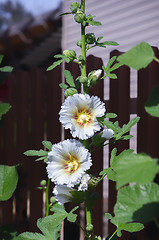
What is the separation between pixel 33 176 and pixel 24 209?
1.67ft

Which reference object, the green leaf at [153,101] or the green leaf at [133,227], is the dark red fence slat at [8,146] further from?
the green leaf at [153,101]

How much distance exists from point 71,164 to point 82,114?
159 mm

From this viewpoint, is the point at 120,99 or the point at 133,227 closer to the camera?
the point at 133,227

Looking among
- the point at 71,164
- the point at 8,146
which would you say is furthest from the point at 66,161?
the point at 8,146

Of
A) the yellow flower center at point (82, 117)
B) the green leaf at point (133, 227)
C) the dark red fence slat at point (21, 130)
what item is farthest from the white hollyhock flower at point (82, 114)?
the dark red fence slat at point (21, 130)

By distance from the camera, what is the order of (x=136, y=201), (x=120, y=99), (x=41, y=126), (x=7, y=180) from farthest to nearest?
(x=41, y=126), (x=120, y=99), (x=7, y=180), (x=136, y=201)

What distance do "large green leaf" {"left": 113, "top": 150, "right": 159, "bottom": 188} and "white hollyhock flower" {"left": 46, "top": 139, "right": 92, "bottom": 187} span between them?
46cm

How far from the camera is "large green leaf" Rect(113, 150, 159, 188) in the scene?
569mm

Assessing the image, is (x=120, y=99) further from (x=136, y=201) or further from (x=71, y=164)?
(x=136, y=201)

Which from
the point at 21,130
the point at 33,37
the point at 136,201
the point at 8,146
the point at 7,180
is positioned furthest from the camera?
the point at 33,37

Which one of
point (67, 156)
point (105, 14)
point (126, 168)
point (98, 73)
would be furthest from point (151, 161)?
point (105, 14)

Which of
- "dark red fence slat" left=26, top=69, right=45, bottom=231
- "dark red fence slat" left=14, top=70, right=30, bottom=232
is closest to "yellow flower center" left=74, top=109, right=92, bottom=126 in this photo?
"dark red fence slat" left=26, top=69, right=45, bottom=231

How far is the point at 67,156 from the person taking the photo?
1124 mm

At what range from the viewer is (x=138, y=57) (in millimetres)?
686
